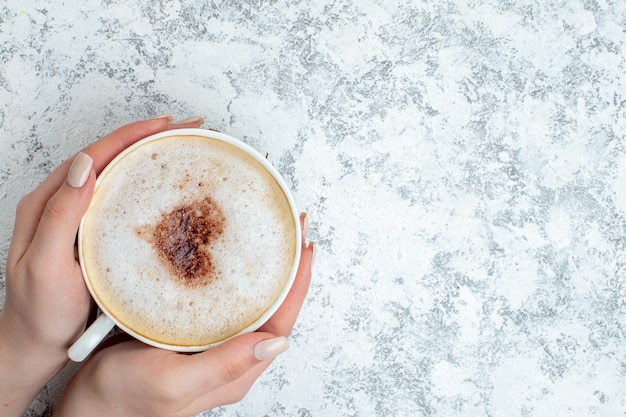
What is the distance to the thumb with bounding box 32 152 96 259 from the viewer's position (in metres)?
0.64

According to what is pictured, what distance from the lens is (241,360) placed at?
64cm

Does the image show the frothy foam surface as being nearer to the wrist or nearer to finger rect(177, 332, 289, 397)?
finger rect(177, 332, 289, 397)

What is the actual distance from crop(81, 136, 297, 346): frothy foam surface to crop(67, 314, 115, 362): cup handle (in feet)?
0.05

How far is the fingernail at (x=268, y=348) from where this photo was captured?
649mm

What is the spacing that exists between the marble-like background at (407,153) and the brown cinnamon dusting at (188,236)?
0.19m

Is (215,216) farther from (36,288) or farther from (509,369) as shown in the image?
(509,369)

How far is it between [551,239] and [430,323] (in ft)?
0.68

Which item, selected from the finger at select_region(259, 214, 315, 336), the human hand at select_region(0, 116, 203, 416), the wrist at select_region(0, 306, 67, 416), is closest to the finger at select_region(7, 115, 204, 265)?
the human hand at select_region(0, 116, 203, 416)

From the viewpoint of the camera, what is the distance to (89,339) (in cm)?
66

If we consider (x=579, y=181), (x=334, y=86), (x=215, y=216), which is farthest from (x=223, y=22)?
(x=579, y=181)

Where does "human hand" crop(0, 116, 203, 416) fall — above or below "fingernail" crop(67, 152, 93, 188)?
below

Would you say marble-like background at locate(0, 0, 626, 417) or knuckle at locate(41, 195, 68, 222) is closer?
knuckle at locate(41, 195, 68, 222)

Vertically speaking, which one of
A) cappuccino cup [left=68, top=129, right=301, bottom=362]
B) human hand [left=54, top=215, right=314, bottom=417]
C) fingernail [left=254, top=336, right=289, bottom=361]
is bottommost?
human hand [left=54, top=215, right=314, bottom=417]

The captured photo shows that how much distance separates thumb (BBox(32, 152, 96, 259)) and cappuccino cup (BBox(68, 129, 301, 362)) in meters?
0.02
